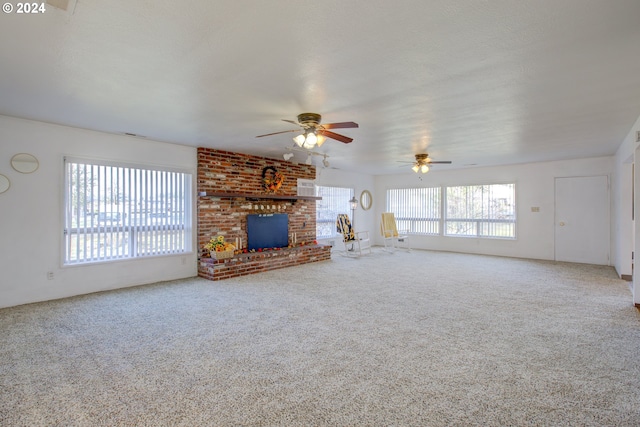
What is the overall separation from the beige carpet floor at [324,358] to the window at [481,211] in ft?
11.5

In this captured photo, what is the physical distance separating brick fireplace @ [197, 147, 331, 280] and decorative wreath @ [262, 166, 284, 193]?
0.08m

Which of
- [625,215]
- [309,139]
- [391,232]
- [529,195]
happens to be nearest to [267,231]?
[309,139]

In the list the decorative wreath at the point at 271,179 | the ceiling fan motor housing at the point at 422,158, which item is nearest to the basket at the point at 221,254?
the decorative wreath at the point at 271,179

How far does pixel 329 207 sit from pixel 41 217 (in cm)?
614

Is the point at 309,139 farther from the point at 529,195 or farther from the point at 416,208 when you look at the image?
the point at 416,208

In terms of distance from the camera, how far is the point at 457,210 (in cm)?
906

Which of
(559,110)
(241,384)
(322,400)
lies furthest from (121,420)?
(559,110)

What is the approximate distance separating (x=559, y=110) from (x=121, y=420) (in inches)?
188

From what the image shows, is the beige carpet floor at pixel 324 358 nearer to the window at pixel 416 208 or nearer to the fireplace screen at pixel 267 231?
the fireplace screen at pixel 267 231

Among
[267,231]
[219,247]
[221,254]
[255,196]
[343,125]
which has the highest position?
[343,125]

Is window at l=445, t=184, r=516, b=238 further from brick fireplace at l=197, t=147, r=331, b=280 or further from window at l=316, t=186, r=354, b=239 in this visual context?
brick fireplace at l=197, t=147, r=331, b=280

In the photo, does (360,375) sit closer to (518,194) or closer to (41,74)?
(41,74)

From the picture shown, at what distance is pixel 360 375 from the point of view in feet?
7.88

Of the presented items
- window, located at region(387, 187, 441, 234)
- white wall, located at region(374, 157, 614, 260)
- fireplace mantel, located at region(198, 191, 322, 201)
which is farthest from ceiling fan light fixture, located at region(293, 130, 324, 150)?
window, located at region(387, 187, 441, 234)
